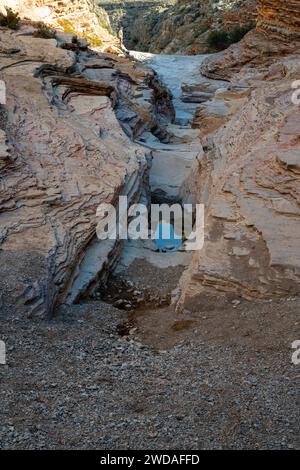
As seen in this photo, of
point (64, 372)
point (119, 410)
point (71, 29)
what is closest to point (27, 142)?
point (64, 372)

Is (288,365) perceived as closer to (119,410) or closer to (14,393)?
(119,410)

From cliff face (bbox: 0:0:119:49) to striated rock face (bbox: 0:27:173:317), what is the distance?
844 cm

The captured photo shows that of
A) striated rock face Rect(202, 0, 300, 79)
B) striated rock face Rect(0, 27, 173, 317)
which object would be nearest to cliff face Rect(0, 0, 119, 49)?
striated rock face Rect(202, 0, 300, 79)

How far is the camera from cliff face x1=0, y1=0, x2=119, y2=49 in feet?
86.8

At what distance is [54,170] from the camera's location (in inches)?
454

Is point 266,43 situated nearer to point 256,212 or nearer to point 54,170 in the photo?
point 54,170

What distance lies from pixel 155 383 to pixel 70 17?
25.7m

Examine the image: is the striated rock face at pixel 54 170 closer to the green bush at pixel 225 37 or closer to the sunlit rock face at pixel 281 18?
the sunlit rock face at pixel 281 18

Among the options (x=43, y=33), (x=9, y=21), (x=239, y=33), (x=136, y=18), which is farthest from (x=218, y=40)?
(x=136, y=18)

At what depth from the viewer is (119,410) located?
5734 mm

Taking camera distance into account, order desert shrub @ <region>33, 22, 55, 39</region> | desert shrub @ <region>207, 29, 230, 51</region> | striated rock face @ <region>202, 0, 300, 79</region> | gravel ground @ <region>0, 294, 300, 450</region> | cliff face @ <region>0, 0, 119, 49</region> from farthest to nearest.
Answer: desert shrub @ <region>207, 29, 230, 51</region> → cliff face @ <region>0, 0, 119, 49</region> → striated rock face @ <region>202, 0, 300, 79</region> → desert shrub @ <region>33, 22, 55, 39</region> → gravel ground @ <region>0, 294, 300, 450</region>

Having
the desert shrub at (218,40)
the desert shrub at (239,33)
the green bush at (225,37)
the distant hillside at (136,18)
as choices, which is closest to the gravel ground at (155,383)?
the desert shrub at (239,33)

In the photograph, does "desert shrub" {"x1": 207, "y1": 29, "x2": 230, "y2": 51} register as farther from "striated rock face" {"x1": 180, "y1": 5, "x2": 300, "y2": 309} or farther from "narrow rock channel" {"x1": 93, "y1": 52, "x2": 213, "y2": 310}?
"striated rock face" {"x1": 180, "y1": 5, "x2": 300, "y2": 309}

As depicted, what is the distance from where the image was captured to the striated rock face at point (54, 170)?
9.15m
